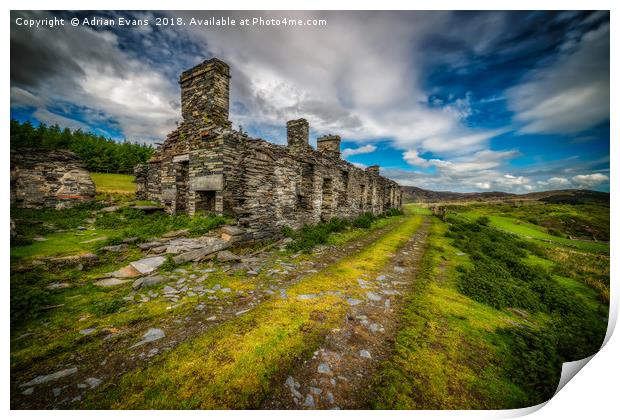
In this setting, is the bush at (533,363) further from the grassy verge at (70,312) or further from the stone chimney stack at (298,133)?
the stone chimney stack at (298,133)

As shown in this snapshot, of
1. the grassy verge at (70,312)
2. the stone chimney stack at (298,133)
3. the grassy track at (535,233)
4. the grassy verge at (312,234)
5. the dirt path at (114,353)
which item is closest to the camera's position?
the dirt path at (114,353)

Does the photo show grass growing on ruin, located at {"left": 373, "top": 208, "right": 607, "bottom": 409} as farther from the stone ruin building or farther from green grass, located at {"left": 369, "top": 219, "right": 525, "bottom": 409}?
the stone ruin building

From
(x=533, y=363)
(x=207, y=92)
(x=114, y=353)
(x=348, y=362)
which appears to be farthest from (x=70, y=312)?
(x=207, y=92)

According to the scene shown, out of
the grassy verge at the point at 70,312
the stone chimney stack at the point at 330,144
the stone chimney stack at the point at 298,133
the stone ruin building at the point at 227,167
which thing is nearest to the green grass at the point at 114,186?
the stone ruin building at the point at 227,167

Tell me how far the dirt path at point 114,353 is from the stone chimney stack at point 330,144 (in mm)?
12484

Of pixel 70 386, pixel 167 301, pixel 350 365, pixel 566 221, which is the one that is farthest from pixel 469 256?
pixel 70 386

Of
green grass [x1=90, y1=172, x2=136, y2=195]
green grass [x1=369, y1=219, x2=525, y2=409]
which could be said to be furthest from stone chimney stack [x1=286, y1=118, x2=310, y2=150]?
green grass [x1=90, y1=172, x2=136, y2=195]

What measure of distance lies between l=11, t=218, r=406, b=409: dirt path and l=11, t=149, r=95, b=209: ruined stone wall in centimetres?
1112

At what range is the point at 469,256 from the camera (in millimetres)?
7938

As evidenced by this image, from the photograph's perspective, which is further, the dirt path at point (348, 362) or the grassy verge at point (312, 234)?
the grassy verge at point (312, 234)

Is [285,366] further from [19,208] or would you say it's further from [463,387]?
[19,208]

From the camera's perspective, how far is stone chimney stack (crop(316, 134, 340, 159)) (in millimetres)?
15236

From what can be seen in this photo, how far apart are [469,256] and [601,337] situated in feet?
16.0

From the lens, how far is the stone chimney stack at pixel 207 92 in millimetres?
9055
